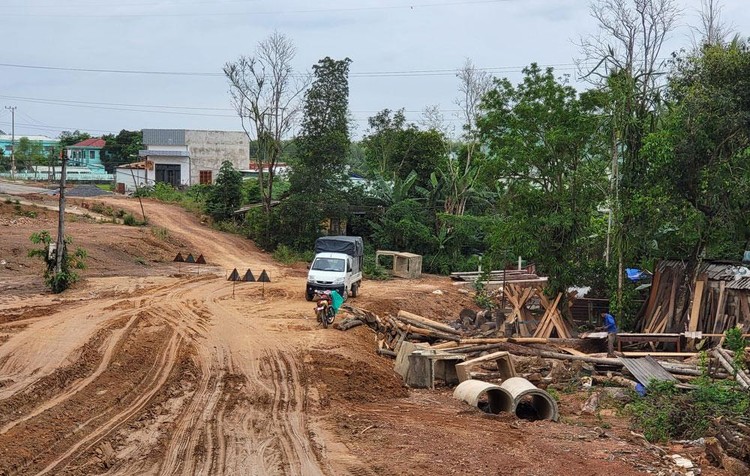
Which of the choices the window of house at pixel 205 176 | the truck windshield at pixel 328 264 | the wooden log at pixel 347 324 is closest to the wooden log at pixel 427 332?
the wooden log at pixel 347 324

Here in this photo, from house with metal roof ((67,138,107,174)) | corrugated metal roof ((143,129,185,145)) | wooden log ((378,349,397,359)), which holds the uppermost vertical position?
corrugated metal roof ((143,129,185,145))

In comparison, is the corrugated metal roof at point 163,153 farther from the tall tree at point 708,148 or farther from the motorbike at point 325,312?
the tall tree at point 708,148

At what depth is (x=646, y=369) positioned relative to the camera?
17.3 meters

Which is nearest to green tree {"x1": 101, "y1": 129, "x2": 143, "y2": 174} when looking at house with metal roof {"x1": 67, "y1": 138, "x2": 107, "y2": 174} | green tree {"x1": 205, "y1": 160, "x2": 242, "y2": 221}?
house with metal roof {"x1": 67, "y1": 138, "x2": 107, "y2": 174}

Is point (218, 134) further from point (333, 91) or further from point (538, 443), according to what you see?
point (538, 443)

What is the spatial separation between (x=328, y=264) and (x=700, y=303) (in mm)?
12868

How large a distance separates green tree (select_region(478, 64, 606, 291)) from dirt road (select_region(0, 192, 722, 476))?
593cm

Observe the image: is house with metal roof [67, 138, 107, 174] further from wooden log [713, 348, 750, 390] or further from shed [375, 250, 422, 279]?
wooden log [713, 348, 750, 390]

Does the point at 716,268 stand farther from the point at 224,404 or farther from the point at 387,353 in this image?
the point at 224,404

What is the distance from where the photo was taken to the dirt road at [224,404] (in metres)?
11.2

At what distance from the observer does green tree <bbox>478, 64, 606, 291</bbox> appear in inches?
869

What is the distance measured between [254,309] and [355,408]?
37.7 ft

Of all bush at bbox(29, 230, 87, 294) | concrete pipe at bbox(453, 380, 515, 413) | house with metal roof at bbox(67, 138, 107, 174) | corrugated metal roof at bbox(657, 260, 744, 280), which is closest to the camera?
concrete pipe at bbox(453, 380, 515, 413)

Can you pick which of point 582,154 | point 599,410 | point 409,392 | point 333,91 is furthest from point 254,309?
point 333,91
